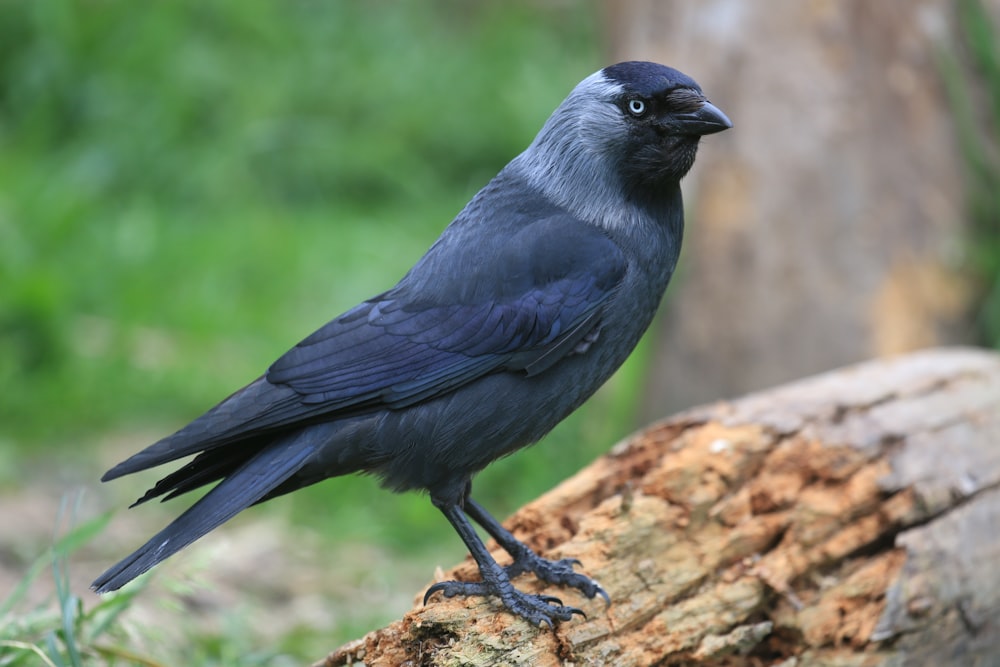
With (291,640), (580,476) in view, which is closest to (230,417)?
(580,476)

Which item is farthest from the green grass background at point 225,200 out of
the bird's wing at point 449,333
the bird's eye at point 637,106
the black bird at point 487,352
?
the bird's eye at point 637,106

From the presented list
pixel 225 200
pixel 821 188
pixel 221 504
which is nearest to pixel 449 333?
pixel 221 504

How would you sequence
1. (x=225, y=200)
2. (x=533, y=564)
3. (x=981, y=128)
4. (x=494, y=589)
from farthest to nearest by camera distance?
(x=225, y=200) < (x=981, y=128) < (x=533, y=564) < (x=494, y=589)

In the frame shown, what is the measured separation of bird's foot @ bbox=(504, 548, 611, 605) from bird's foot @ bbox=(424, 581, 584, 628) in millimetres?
93

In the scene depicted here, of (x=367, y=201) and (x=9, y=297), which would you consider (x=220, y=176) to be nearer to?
(x=367, y=201)

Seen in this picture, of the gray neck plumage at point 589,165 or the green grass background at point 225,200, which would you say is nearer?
the gray neck plumage at point 589,165

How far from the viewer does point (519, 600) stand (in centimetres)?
330

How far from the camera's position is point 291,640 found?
4.59 meters

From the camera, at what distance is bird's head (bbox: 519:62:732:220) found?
3.54 m

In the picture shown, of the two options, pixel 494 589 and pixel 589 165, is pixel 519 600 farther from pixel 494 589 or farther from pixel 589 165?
pixel 589 165

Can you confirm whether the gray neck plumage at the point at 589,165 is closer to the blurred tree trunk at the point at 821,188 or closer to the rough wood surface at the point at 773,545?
the rough wood surface at the point at 773,545

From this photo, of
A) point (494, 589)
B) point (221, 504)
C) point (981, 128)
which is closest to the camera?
point (221, 504)

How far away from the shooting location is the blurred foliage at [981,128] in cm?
575

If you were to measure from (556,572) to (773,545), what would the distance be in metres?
0.74
